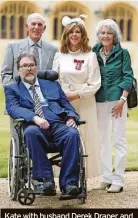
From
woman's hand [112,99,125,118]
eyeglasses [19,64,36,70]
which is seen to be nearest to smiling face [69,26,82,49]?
eyeglasses [19,64,36,70]

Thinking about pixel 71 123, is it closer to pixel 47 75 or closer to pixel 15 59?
pixel 47 75

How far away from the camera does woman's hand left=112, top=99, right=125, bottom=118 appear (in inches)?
194

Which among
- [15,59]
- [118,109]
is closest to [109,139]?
[118,109]

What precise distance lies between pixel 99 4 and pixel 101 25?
3.37 m

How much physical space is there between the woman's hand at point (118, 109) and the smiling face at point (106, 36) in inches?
15.9

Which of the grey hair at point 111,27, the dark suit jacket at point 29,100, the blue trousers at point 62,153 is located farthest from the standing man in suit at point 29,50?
the blue trousers at point 62,153

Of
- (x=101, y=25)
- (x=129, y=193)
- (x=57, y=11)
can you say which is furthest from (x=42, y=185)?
(x=57, y=11)

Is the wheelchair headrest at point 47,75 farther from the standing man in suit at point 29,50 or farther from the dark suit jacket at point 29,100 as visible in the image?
the standing man in suit at point 29,50

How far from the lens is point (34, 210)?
14.9ft

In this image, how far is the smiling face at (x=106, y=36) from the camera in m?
4.93

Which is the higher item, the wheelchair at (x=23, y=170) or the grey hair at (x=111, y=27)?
the grey hair at (x=111, y=27)

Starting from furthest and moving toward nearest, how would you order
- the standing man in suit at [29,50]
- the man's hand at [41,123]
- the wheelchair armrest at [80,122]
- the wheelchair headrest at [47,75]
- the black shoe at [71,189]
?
the standing man in suit at [29,50]
the wheelchair headrest at [47,75]
the wheelchair armrest at [80,122]
the man's hand at [41,123]
the black shoe at [71,189]

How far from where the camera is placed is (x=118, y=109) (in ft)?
16.1

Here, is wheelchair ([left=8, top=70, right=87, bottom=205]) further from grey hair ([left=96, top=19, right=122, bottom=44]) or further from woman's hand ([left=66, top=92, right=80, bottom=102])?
grey hair ([left=96, top=19, right=122, bottom=44])
